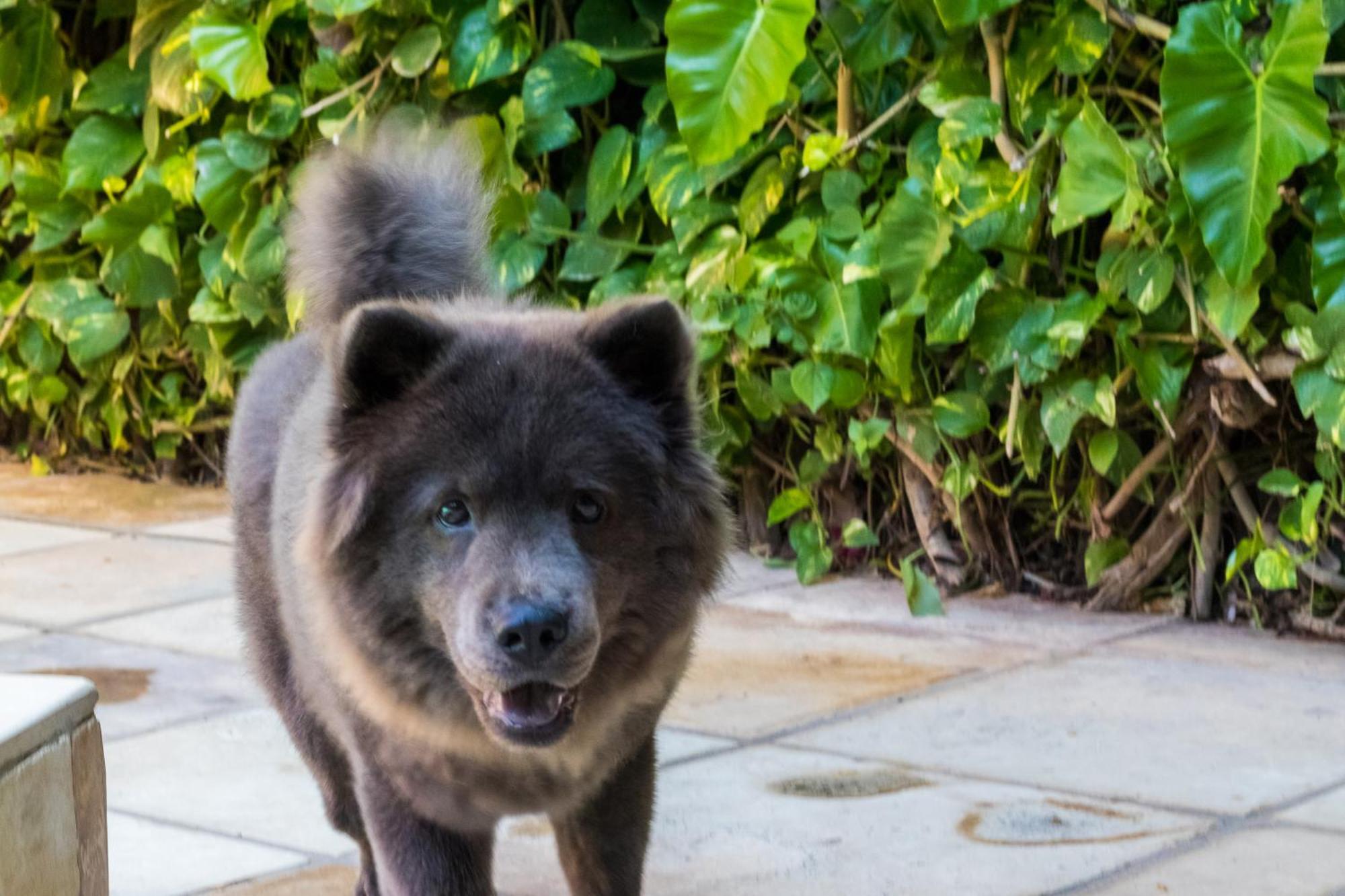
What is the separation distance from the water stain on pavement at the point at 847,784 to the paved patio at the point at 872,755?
10mm

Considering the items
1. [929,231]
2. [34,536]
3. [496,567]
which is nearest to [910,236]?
[929,231]

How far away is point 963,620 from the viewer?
5.00 metres

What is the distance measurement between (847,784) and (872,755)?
8.2 inches

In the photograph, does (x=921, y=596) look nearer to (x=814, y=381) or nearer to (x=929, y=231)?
(x=814, y=381)

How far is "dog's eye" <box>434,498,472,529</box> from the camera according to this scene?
2637 millimetres

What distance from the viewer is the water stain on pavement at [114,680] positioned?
4.49 metres

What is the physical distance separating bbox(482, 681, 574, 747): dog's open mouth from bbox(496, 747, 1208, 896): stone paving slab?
702 mm

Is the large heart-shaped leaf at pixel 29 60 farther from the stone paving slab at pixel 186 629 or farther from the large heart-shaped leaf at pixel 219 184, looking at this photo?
the stone paving slab at pixel 186 629

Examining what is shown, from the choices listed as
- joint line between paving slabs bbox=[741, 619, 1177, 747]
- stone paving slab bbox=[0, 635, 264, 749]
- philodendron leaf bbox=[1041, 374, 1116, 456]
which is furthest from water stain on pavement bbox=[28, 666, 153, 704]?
philodendron leaf bbox=[1041, 374, 1116, 456]

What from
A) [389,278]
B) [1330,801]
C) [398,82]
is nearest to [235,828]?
[389,278]

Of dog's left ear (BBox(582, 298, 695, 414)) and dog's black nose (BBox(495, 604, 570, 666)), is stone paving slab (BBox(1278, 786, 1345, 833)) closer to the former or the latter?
dog's left ear (BBox(582, 298, 695, 414))

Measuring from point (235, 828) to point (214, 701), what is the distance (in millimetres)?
943

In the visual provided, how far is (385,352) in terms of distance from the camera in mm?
2721

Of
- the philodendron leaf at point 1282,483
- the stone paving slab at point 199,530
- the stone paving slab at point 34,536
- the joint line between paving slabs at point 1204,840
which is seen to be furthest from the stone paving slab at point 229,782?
the philodendron leaf at point 1282,483
